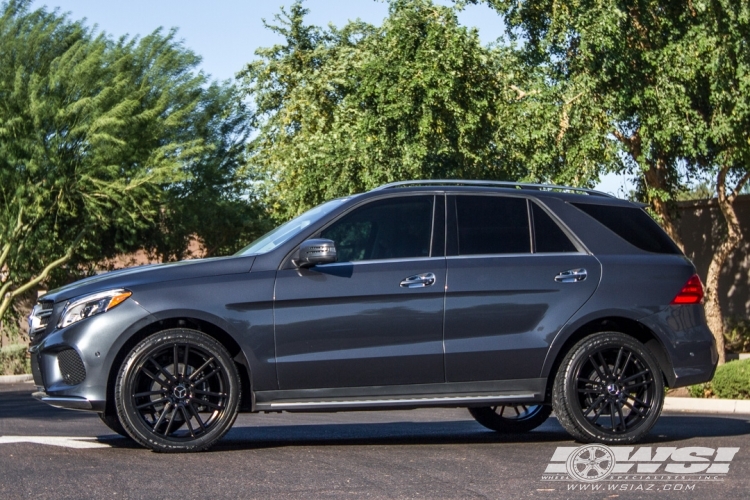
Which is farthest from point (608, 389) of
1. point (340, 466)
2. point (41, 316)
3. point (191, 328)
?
point (41, 316)


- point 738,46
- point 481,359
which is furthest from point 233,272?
point 738,46

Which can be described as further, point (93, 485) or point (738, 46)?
point (738, 46)

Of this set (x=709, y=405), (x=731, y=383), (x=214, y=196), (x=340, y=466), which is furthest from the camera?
(x=214, y=196)

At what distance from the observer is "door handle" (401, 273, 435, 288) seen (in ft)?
26.0

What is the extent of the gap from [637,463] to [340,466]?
193 cm

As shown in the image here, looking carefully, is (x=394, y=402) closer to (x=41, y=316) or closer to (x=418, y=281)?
(x=418, y=281)

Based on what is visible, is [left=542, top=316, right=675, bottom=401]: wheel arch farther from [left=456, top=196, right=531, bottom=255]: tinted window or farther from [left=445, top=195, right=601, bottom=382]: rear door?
[left=456, top=196, right=531, bottom=255]: tinted window

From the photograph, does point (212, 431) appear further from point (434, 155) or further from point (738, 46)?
point (434, 155)

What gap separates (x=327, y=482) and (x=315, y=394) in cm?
142

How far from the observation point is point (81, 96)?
29.4 m

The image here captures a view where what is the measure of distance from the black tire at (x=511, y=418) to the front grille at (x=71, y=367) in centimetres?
350

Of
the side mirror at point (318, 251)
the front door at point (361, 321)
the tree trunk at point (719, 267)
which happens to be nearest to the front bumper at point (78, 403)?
the front door at point (361, 321)

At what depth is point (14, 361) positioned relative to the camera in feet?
97.1

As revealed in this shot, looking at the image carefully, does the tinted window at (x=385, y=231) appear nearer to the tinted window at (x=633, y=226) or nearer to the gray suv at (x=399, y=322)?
the gray suv at (x=399, y=322)
